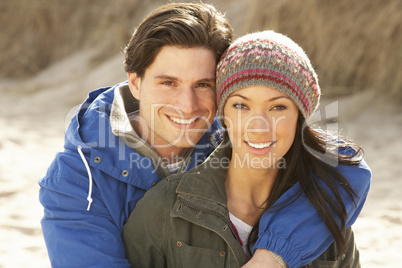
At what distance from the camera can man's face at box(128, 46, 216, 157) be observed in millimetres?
2441

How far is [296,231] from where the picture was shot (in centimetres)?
211

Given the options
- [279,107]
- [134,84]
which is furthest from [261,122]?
[134,84]

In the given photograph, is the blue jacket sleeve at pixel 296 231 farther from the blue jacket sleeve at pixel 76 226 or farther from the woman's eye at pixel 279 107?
the blue jacket sleeve at pixel 76 226

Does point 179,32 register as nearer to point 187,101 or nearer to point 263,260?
point 187,101

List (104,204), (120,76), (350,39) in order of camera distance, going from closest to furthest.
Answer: (104,204), (350,39), (120,76)

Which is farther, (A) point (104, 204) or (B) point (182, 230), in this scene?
(A) point (104, 204)

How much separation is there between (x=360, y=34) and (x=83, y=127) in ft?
13.3

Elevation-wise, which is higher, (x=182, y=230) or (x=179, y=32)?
(x=179, y=32)

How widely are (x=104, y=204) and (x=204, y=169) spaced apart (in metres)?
0.45

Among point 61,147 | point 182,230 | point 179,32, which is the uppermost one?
point 179,32

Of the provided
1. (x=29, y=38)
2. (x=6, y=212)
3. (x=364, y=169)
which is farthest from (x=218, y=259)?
(x=29, y=38)

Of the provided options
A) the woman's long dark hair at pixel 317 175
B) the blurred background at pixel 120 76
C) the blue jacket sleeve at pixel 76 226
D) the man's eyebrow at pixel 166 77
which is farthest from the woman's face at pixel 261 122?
the blurred background at pixel 120 76

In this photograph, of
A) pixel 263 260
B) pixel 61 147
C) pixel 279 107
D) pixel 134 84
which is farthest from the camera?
pixel 61 147

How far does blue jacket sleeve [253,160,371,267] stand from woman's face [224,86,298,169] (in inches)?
8.6
